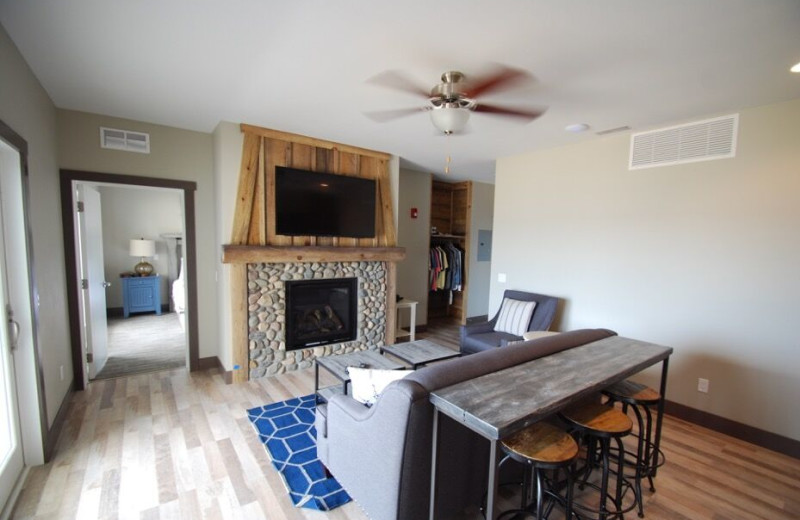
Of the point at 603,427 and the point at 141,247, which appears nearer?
the point at 603,427

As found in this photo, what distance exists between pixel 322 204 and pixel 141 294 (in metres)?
4.60

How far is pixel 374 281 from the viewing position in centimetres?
448

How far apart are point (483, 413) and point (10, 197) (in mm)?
2918

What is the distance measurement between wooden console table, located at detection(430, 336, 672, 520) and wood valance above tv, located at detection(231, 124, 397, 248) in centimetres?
283

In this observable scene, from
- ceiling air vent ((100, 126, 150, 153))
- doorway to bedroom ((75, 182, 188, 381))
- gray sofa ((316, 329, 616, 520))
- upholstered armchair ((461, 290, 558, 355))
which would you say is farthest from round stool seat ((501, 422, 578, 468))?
doorway to bedroom ((75, 182, 188, 381))

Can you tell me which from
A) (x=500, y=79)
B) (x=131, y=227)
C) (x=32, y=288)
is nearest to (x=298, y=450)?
(x=32, y=288)

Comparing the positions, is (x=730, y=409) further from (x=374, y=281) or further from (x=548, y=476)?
(x=374, y=281)

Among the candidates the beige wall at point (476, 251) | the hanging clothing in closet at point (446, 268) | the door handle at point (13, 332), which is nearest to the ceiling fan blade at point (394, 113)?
the door handle at point (13, 332)

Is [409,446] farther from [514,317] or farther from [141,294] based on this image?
[141,294]

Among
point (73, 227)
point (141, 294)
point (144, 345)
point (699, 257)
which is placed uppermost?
point (73, 227)

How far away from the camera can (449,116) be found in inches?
82.1

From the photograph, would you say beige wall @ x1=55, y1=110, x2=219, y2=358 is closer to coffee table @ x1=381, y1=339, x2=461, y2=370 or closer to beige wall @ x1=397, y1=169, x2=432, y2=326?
coffee table @ x1=381, y1=339, x2=461, y2=370

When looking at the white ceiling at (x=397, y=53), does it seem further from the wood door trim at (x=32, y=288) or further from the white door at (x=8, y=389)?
the white door at (x=8, y=389)

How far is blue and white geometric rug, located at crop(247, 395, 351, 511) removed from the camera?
206 centimetres
